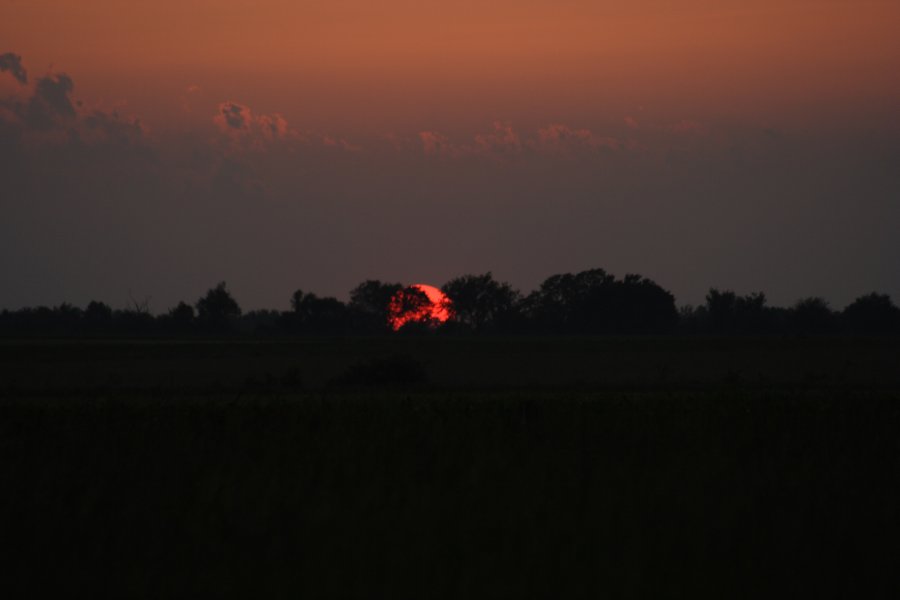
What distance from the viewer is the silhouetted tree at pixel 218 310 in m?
125

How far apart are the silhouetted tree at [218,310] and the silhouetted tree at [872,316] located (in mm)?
75046

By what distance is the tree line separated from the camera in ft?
384

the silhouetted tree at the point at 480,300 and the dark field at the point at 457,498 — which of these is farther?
the silhouetted tree at the point at 480,300

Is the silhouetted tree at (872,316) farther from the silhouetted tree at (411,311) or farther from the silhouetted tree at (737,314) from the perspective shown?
the silhouetted tree at (411,311)

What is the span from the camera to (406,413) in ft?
81.8

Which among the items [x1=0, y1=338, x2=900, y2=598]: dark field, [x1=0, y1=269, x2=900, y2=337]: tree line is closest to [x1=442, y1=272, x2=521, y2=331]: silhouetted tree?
[x1=0, y1=269, x2=900, y2=337]: tree line

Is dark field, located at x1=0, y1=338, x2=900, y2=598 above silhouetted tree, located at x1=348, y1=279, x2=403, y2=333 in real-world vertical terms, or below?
below

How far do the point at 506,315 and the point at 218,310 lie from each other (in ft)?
120

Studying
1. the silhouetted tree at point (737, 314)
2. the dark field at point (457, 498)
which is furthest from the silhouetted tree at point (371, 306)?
the dark field at point (457, 498)

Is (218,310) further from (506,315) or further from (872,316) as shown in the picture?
(872,316)

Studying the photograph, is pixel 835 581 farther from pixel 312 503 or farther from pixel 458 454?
pixel 458 454

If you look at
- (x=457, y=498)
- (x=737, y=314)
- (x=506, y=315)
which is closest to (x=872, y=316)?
(x=737, y=314)

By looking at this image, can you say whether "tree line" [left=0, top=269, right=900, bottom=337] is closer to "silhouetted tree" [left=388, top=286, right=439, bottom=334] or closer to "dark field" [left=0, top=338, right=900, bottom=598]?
"silhouetted tree" [left=388, top=286, right=439, bottom=334]

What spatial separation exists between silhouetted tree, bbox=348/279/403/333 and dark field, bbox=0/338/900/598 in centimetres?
9919
